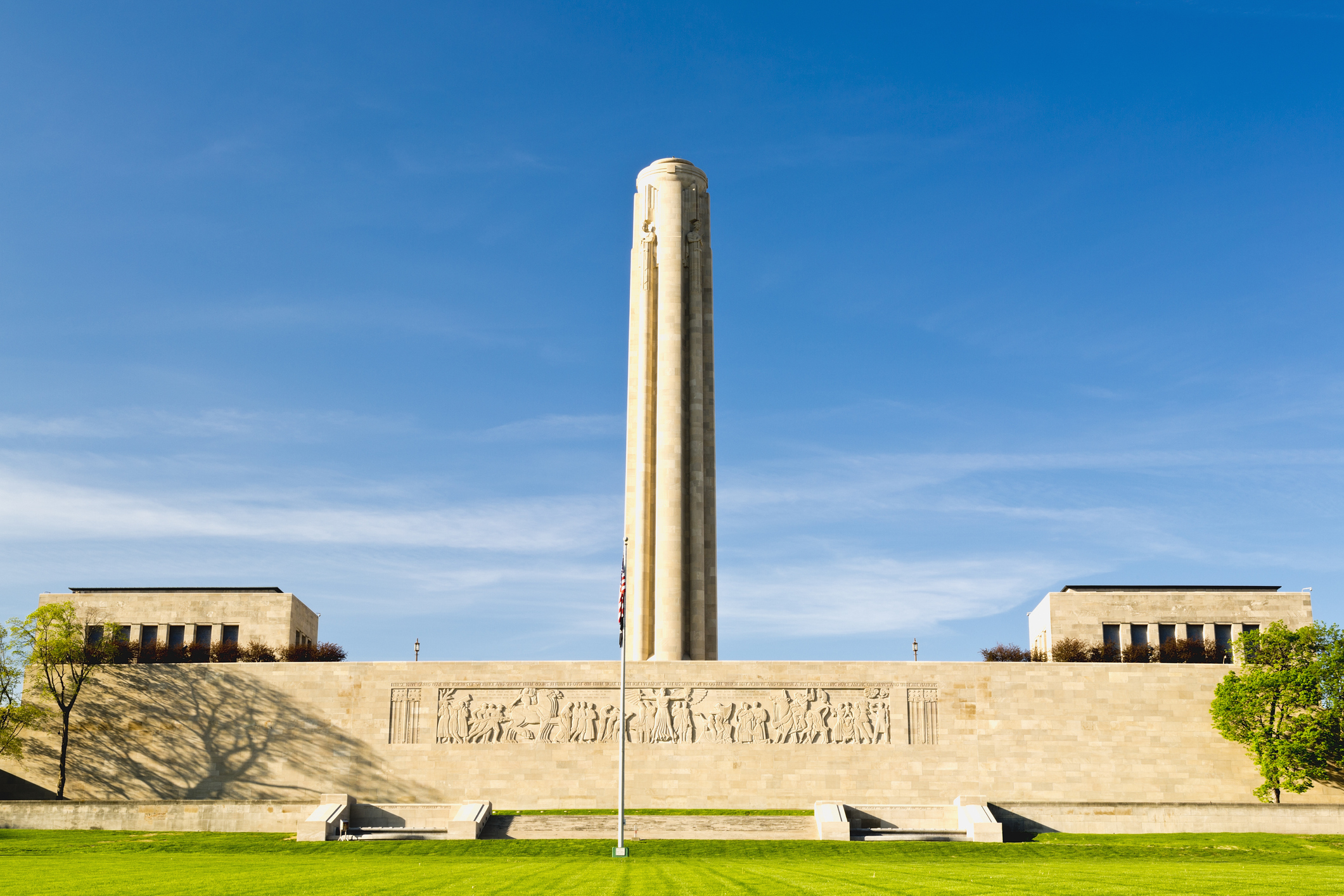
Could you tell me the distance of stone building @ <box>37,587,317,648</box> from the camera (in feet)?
161

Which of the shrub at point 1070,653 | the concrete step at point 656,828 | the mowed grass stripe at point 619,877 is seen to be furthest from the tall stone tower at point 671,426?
the mowed grass stripe at point 619,877

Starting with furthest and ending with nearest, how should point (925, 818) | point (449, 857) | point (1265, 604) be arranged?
1. point (1265, 604)
2. point (925, 818)
3. point (449, 857)

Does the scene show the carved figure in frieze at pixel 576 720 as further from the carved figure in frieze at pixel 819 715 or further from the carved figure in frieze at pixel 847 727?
the carved figure in frieze at pixel 847 727

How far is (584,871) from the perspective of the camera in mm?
23094

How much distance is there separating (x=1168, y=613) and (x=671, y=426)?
22654 mm

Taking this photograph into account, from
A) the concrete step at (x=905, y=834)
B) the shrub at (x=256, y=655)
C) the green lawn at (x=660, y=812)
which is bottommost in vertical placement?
the concrete step at (x=905, y=834)

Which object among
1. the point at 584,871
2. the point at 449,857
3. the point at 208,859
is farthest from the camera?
the point at 449,857

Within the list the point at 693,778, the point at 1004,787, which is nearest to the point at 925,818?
the point at 1004,787

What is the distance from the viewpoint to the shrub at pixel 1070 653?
45531 millimetres

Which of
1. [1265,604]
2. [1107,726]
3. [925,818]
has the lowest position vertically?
[925,818]

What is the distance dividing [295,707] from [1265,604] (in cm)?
3946

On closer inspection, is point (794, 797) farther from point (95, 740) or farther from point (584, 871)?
point (95, 740)

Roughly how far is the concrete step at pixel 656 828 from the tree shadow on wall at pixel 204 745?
22.3 ft

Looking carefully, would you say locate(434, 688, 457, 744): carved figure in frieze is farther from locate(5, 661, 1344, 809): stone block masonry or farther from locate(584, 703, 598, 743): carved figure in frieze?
locate(584, 703, 598, 743): carved figure in frieze
